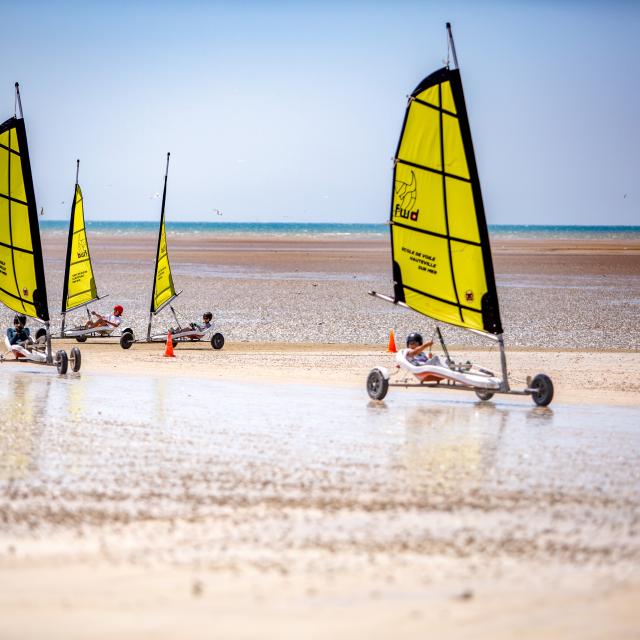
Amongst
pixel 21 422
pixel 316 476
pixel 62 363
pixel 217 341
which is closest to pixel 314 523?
pixel 316 476

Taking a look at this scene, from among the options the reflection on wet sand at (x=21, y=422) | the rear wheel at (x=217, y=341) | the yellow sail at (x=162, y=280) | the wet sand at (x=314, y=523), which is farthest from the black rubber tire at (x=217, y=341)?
the wet sand at (x=314, y=523)

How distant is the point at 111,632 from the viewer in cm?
646

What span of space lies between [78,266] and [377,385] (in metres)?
14.9

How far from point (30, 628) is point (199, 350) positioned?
19.5 meters

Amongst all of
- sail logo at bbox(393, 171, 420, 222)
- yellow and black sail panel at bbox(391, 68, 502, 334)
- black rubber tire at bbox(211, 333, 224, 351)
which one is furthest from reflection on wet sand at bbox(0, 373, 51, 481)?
black rubber tire at bbox(211, 333, 224, 351)

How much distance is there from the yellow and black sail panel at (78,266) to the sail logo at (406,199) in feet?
42.4

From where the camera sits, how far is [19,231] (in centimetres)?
2186

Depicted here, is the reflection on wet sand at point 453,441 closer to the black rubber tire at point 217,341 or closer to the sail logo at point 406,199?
the sail logo at point 406,199

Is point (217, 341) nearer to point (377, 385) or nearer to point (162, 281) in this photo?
point (162, 281)

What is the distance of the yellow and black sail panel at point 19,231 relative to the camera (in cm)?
2131

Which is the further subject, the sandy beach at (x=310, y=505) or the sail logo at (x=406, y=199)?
the sail logo at (x=406, y=199)

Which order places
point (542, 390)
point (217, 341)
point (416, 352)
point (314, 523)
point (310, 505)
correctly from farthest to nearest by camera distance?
point (217, 341) → point (416, 352) → point (542, 390) → point (310, 505) → point (314, 523)

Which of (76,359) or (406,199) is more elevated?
(406,199)

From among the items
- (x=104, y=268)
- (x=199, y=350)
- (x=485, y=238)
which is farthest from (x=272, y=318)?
(x=104, y=268)
